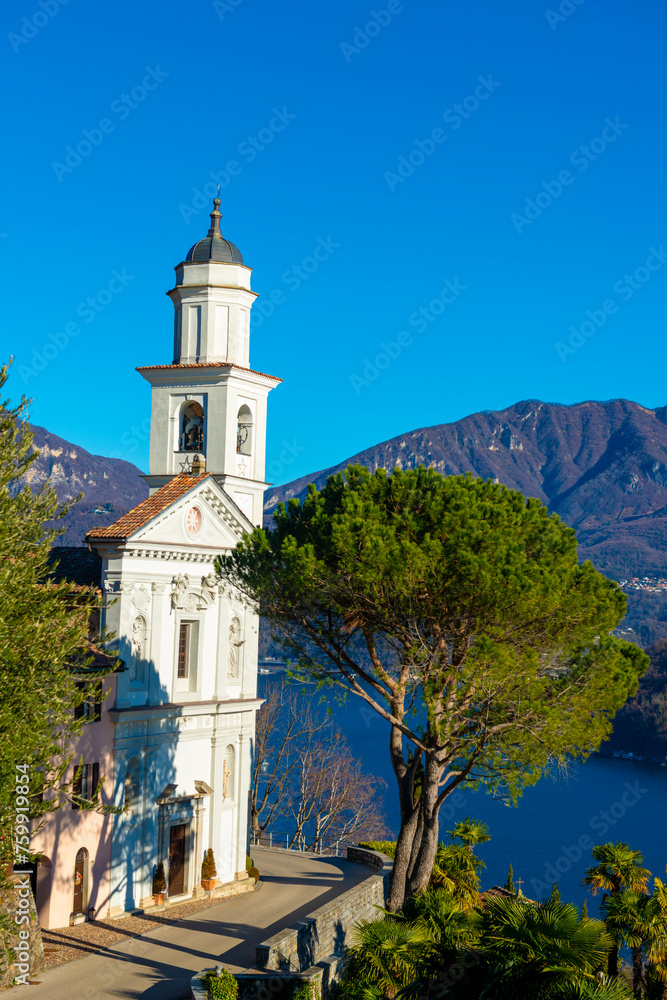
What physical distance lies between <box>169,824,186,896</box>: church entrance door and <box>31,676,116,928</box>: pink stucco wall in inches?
96.0

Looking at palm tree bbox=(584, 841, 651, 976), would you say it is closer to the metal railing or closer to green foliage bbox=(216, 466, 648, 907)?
green foliage bbox=(216, 466, 648, 907)

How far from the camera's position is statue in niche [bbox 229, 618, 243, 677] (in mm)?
28266

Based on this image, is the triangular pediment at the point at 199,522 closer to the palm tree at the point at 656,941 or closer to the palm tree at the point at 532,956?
the palm tree at the point at 656,941

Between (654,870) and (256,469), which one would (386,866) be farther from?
(654,870)

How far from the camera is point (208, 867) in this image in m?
26.1

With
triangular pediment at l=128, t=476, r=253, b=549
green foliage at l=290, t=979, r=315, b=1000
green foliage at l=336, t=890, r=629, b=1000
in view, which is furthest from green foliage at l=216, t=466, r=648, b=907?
green foliage at l=336, t=890, r=629, b=1000

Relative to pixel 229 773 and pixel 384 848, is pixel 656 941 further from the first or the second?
pixel 384 848

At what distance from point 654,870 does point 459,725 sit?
120 feet

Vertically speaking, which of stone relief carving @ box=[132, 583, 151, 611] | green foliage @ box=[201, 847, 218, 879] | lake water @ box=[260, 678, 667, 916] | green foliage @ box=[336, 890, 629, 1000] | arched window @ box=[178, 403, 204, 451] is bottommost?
lake water @ box=[260, 678, 667, 916]

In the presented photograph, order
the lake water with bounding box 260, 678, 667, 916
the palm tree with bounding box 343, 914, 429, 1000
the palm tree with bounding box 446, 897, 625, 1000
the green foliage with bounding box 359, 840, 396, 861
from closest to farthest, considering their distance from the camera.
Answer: the palm tree with bounding box 446, 897, 625, 1000 → the palm tree with bounding box 343, 914, 429, 1000 → the green foliage with bounding box 359, 840, 396, 861 → the lake water with bounding box 260, 678, 667, 916

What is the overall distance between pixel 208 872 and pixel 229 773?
2.76 metres

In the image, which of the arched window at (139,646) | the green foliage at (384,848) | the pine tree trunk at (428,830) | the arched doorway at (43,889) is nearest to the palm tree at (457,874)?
the pine tree trunk at (428,830)

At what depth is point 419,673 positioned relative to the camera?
21609 mm

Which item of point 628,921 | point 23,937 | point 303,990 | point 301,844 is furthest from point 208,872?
point 301,844
